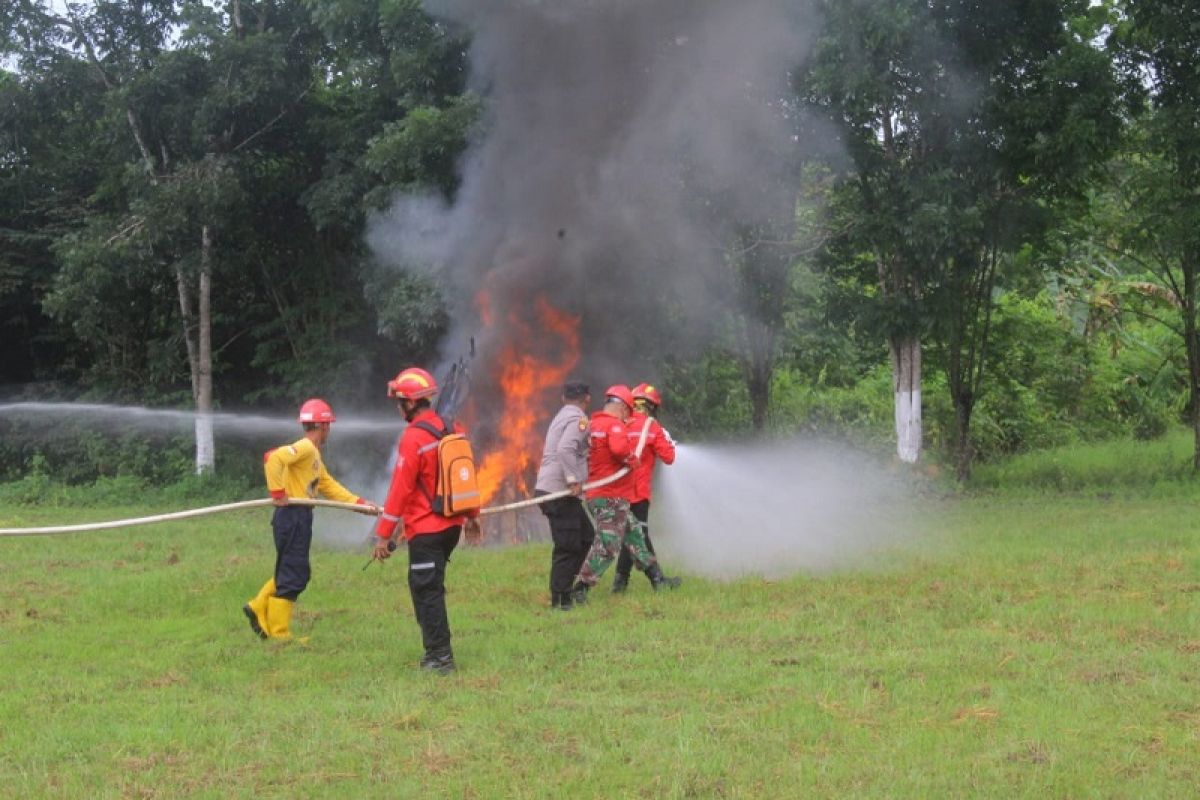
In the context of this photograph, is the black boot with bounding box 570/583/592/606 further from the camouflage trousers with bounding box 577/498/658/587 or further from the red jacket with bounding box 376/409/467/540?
the red jacket with bounding box 376/409/467/540

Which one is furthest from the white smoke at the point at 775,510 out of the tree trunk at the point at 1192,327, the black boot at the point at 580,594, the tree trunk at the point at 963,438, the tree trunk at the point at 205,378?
the tree trunk at the point at 205,378

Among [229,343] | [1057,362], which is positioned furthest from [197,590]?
[1057,362]

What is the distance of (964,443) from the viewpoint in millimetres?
19672

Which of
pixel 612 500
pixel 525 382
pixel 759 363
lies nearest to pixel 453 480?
pixel 612 500

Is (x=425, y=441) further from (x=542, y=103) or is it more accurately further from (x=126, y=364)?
(x=126, y=364)

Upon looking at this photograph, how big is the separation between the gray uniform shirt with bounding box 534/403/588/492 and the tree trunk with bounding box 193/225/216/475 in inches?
506

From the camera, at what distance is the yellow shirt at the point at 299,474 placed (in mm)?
8906

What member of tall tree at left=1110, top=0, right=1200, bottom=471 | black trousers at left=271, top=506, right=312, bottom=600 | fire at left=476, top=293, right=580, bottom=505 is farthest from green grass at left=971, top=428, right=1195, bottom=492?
black trousers at left=271, top=506, right=312, bottom=600

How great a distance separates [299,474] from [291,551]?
548mm

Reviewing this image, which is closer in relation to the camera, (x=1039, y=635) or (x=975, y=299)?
(x=1039, y=635)

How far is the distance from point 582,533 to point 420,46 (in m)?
10.5

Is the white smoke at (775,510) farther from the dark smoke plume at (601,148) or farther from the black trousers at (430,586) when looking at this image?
the black trousers at (430,586)

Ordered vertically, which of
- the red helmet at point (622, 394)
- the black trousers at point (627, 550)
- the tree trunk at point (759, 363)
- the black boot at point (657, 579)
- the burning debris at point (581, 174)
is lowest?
the black boot at point (657, 579)

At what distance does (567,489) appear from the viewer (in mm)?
10023
